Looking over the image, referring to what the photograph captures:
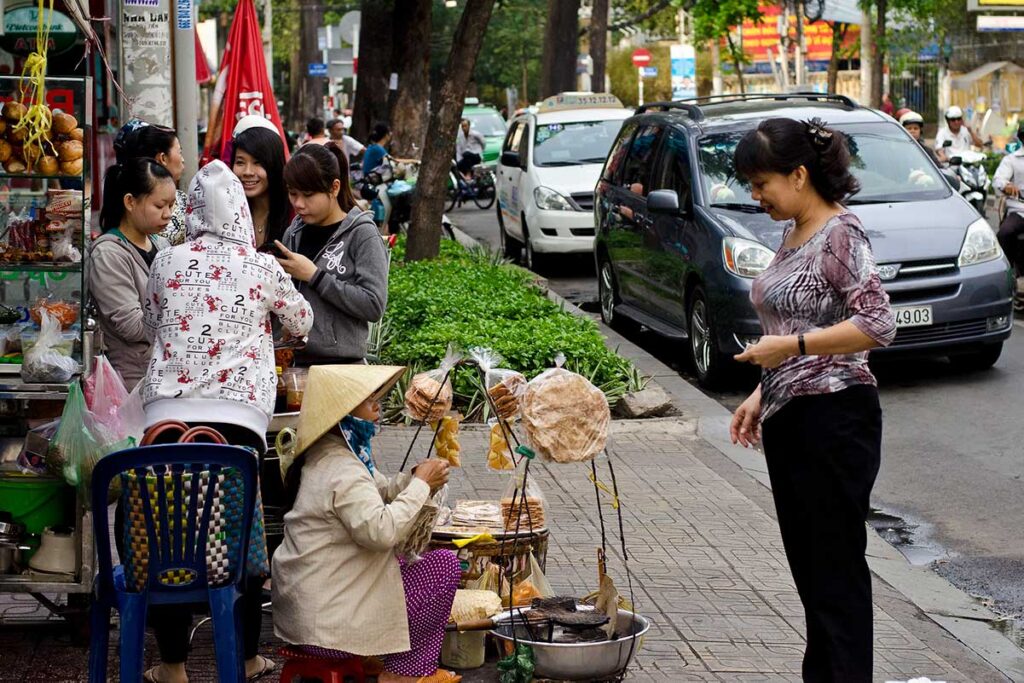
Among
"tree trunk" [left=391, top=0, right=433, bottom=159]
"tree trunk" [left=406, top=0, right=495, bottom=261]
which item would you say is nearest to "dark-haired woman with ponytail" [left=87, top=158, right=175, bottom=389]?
"tree trunk" [left=406, top=0, right=495, bottom=261]

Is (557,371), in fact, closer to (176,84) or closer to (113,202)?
(113,202)

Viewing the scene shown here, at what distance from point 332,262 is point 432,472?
1111mm

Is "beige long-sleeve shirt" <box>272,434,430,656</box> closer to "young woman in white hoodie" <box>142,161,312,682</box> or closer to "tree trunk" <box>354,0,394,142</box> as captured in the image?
"young woman in white hoodie" <box>142,161,312,682</box>

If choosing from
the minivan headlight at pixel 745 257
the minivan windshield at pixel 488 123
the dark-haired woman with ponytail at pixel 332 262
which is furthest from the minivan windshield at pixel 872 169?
the minivan windshield at pixel 488 123

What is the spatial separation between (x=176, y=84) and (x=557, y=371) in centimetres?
678

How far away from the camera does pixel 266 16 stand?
112 ft

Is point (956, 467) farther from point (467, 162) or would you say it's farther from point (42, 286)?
point (467, 162)

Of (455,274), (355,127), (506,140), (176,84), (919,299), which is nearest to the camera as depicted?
(919,299)

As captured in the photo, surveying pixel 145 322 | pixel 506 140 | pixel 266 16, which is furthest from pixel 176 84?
pixel 266 16

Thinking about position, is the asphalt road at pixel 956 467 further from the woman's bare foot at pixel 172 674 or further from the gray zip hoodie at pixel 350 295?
the woman's bare foot at pixel 172 674

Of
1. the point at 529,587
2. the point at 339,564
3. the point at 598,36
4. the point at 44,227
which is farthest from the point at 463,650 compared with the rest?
the point at 598,36

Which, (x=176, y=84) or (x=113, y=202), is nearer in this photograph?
(x=113, y=202)

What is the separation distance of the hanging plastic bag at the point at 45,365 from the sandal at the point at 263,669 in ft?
3.76

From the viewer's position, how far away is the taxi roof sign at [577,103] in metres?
19.6
